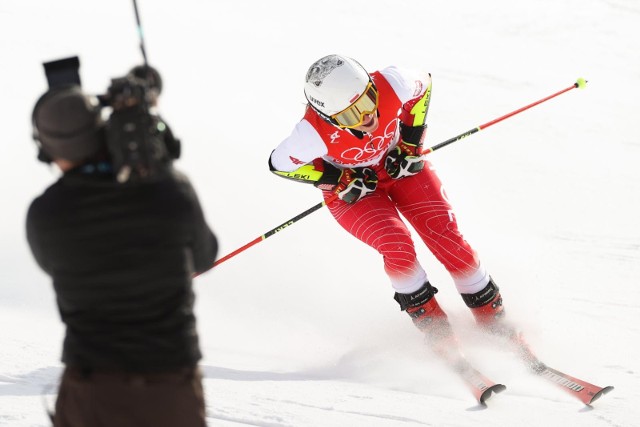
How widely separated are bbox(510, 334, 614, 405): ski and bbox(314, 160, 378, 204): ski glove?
1243 mm

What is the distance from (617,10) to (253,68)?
737 cm

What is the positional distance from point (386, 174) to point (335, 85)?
2.32 feet

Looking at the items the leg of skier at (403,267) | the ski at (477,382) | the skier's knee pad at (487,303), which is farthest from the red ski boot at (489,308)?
the ski at (477,382)

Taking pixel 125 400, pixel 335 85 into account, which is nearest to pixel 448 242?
pixel 335 85

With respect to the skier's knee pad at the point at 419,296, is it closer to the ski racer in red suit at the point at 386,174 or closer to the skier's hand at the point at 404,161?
the ski racer in red suit at the point at 386,174

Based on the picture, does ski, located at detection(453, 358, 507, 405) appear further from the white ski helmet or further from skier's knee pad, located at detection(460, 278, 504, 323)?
the white ski helmet

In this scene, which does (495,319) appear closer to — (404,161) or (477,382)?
(477,382)

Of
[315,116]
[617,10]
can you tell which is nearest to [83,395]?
[315,116]

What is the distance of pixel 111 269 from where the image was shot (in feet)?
7.30

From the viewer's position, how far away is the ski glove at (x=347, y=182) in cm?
532

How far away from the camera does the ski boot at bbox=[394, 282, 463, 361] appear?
201 inches

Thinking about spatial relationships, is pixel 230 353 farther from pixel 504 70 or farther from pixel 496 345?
pixel 504 70

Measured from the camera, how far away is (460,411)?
14.9 feet

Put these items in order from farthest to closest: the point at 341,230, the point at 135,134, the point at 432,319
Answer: the point at 341,230 → the point at 432,319 → the point at 135,134
